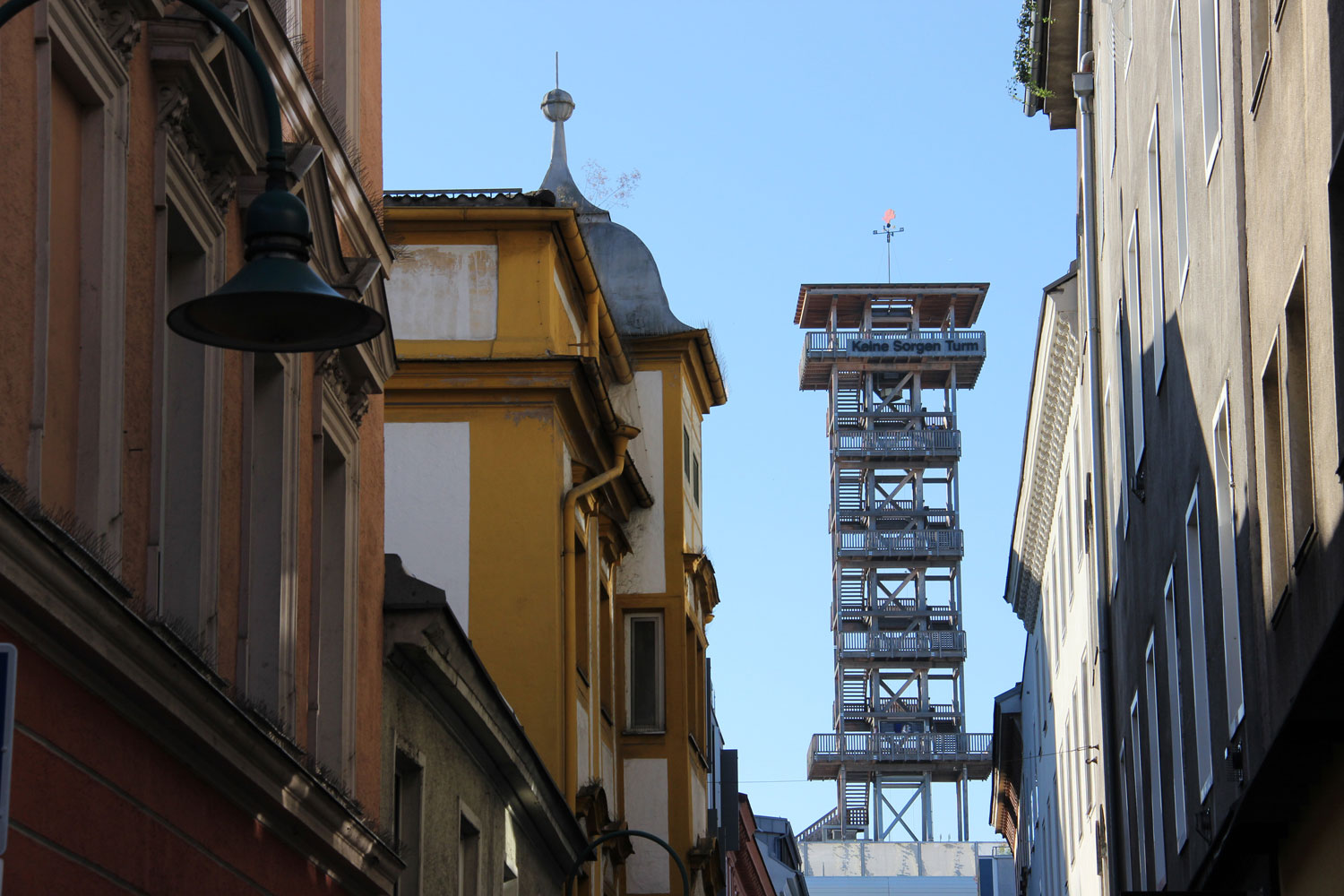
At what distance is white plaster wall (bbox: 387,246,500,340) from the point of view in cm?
2492

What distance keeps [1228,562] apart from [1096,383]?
11348mm

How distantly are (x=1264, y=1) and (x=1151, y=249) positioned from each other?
7.66 meters

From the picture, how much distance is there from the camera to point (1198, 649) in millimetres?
17547

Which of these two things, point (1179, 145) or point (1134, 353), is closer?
point (1179, 145)

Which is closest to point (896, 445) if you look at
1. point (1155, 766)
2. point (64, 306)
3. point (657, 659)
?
point (657, 659)

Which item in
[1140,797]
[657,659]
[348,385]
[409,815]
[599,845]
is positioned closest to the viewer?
[348,385]

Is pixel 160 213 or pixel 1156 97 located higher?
pixel 1156 97

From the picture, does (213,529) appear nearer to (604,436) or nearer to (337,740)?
(337,740)

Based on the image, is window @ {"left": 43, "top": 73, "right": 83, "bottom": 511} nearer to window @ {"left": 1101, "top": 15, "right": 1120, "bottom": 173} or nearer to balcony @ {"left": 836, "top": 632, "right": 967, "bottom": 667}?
window @ {"left": 1101, "top": 15, "right": 1120, "bottom": 173}

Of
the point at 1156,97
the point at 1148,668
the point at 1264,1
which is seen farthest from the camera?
the point at 1148,668

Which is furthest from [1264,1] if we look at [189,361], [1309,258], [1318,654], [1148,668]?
[1148,668]

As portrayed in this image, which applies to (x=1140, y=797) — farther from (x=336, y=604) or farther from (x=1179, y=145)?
(x=336, y=604)

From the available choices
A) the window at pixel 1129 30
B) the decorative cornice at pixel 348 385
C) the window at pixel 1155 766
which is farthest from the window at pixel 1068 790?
the decorative cornice at pixel 348 385

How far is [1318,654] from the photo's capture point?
1052cm
